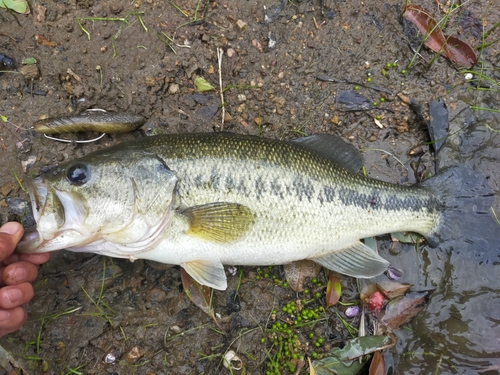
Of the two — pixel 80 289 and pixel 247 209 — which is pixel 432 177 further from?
pixel 80 289

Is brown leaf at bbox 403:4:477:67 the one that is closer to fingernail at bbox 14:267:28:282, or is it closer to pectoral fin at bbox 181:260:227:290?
pectoral fin at bbox 181:260:227:290

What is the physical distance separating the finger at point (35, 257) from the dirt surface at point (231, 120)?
276 millimetres

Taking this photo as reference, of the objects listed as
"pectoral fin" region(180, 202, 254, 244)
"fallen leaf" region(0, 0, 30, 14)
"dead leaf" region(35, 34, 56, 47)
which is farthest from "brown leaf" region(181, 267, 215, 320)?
"fallen leaf" region(0, 0, 30, 14)

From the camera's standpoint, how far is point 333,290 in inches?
130

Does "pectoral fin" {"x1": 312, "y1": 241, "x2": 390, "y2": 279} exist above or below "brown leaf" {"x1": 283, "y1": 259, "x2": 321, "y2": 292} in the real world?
above

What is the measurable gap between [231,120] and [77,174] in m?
1.44

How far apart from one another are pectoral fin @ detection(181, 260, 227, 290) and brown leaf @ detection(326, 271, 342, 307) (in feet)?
3.27

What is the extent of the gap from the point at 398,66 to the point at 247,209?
2146 millimetres

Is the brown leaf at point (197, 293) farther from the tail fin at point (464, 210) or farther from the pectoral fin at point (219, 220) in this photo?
the tail fin at point (464, 210)

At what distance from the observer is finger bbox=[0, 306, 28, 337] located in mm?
2604

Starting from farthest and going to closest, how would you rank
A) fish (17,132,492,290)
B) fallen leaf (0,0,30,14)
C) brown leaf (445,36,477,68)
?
brown leaf (445,36,477,68) < fallen leaf (0,0,30,14) < fish (17,132,492,290)

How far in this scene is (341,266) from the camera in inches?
124

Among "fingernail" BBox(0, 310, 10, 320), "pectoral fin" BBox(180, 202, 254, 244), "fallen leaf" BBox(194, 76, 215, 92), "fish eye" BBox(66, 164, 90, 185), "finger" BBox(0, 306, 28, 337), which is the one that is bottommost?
"finger" BBox(0, 306, 28, 337)

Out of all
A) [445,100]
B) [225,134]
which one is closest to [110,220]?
[225,134]
